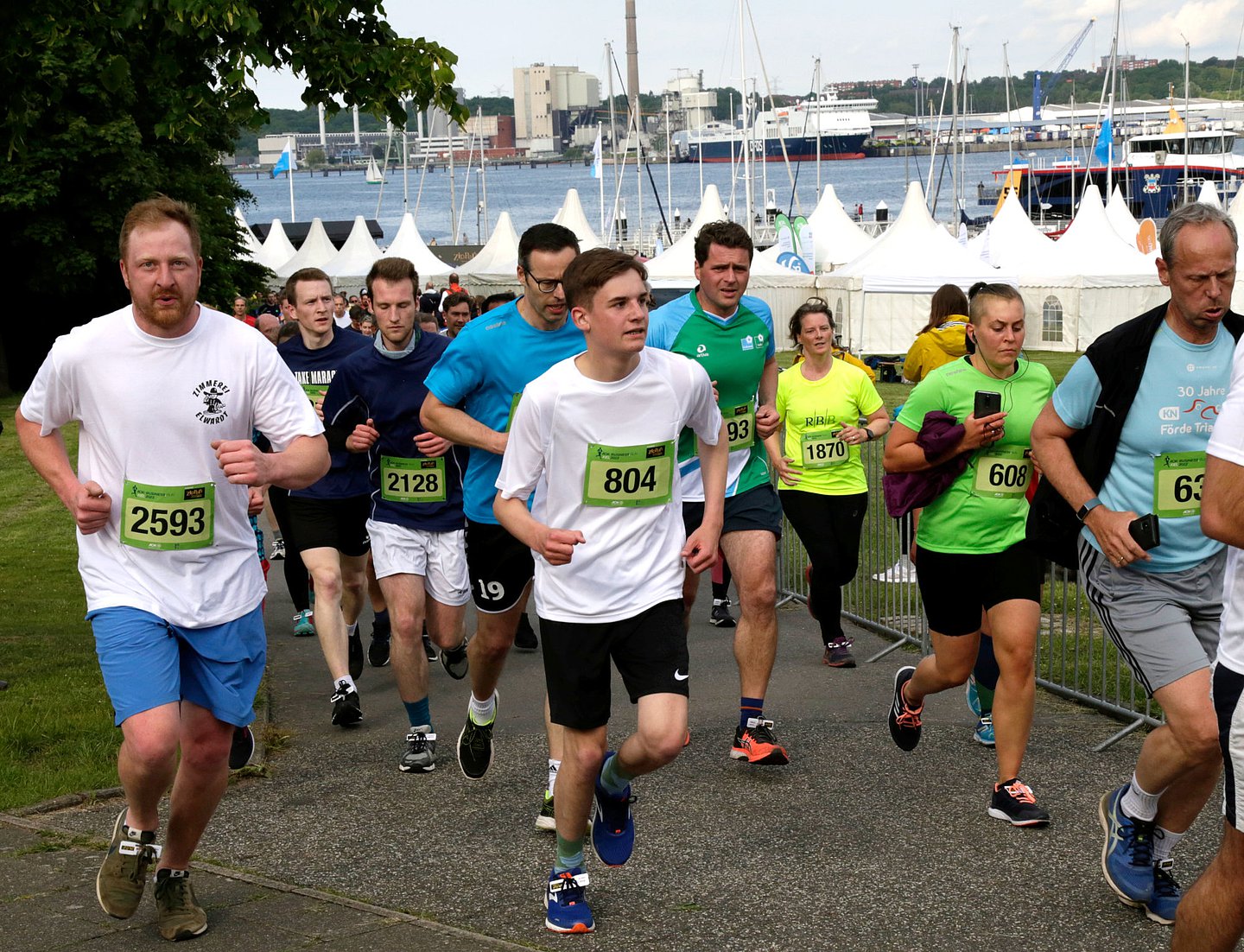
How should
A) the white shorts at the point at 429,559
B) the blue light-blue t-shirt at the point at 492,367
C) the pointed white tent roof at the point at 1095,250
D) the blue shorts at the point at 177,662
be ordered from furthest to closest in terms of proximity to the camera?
the pointed white tent roof at the point at 1095,250 → the white shorts at the point at 429,559 → the blue light-blue t-shirt at the point at 492,367 → the blue shorts at the point at 177,662

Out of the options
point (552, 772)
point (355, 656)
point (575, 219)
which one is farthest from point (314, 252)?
point (552, 772)

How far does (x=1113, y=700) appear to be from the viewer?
7988mm

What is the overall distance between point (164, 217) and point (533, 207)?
158m

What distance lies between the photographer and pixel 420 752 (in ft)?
23.5

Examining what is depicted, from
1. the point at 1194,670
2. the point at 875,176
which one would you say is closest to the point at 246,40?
the point at 1194,670

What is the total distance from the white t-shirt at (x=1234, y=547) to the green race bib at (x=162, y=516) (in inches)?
113

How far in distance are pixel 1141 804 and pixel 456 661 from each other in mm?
3972

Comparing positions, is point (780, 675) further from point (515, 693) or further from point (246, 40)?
point (246, 40)

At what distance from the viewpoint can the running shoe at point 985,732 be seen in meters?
7.33

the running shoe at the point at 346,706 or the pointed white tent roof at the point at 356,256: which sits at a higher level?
the running shoe at the point at 346,706

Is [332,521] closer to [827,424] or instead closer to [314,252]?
[827,424]

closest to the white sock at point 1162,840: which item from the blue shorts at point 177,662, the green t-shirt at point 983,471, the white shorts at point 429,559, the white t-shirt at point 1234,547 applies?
the green t-shirt at point 983,471

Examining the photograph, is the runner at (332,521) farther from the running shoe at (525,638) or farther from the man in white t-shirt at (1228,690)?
the man in white t-shirt at (1228,690)

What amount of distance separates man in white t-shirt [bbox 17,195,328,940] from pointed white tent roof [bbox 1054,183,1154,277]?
3364 cm
